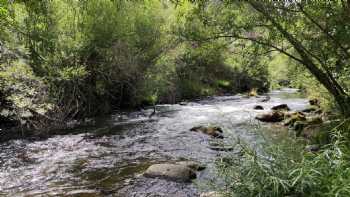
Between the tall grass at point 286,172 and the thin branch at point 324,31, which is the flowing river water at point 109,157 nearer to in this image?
the tall grass at point 286,172

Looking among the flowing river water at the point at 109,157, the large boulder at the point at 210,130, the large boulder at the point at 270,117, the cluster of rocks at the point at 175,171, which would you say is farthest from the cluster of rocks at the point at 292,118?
the cluster of rocks at the point at 175,171

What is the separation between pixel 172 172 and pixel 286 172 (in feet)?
16.1

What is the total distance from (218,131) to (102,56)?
8.27 m

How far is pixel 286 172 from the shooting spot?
4.14 meters

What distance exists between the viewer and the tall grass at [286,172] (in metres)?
3.85

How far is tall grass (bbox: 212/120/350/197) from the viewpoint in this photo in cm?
385

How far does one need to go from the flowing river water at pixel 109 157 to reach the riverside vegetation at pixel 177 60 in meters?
0.98

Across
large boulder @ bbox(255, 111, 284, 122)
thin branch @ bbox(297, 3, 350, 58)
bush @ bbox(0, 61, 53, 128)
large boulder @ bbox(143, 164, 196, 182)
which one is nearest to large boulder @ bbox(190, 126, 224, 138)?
large boulder @ bbox(255, 111, 284, 122)

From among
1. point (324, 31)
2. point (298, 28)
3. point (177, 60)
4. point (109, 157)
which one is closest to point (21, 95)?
point (109, 157)

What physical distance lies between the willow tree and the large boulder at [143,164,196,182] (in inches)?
163

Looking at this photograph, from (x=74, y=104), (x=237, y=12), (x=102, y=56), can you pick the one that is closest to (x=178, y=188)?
(x=237, y=12)

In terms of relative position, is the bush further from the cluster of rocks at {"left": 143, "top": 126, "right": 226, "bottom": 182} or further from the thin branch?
the thin branch

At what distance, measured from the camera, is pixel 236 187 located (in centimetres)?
438

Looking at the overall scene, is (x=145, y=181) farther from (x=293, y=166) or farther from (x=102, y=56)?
(x=102, y=56)
